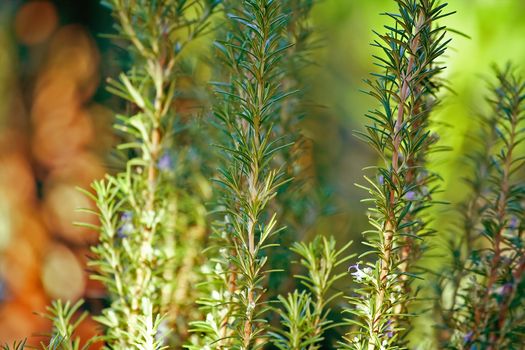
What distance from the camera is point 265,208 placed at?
1.85 feet

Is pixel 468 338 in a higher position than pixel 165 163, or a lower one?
lower

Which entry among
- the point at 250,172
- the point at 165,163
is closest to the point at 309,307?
the point at 250,172

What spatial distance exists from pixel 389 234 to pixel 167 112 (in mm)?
273

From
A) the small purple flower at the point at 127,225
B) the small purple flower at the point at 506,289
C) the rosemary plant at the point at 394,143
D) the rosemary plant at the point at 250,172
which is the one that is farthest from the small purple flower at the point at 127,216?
the small purple flower at the point at 506,289

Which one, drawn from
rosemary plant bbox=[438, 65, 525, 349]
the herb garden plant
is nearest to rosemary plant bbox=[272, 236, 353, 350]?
the herb garden plant

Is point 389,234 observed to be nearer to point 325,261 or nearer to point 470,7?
point 325,261

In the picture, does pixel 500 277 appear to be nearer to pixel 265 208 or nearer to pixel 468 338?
pixel 468 338

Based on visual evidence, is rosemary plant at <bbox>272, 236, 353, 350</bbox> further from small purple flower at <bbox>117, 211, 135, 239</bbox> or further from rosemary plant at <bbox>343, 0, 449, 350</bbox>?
small purple flower at <bbox>117, 211, 135, 239</bbox>

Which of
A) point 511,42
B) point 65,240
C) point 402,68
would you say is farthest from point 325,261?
point 511,42

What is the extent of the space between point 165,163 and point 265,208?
4.4 inches

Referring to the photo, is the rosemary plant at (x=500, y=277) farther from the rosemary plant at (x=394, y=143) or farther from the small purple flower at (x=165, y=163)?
the small purple flower at (x=165, y=163)

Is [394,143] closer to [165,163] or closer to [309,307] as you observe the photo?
[309,307]

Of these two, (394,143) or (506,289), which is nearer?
(394,143)

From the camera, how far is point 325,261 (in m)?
0.48
